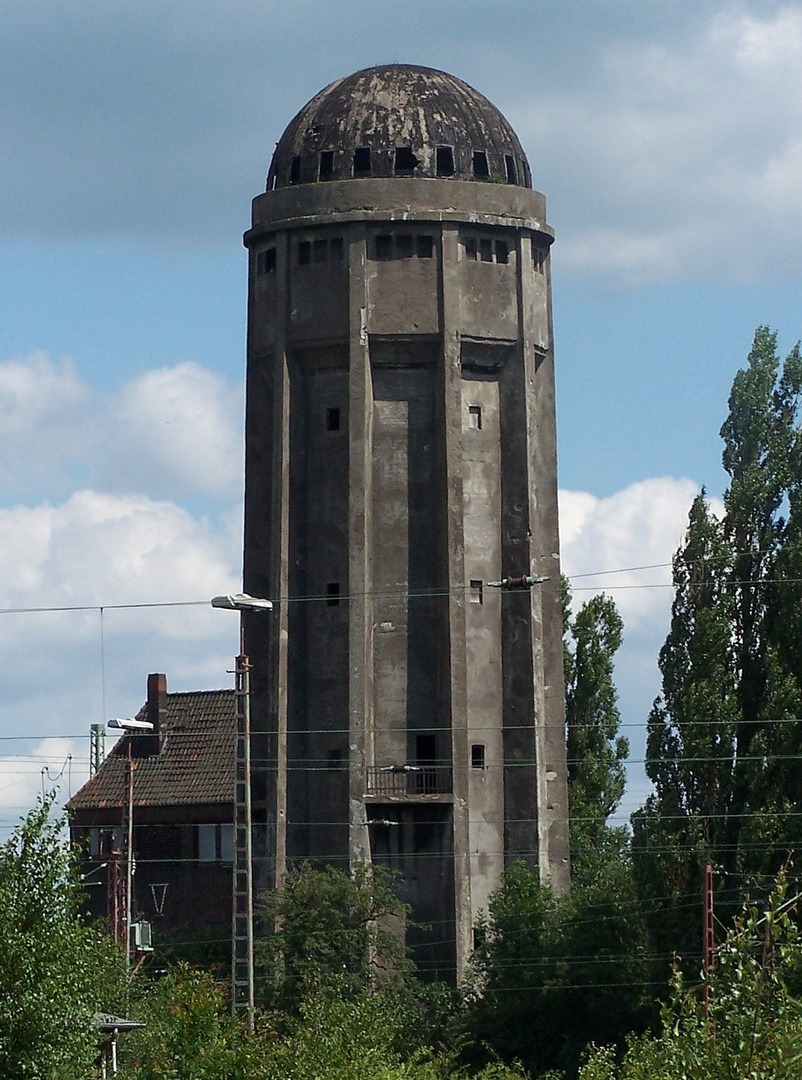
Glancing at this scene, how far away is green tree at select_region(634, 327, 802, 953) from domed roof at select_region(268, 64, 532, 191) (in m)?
9.33

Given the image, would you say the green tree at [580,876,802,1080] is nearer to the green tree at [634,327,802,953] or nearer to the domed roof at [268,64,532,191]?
the green tree at [634,327,802,953]

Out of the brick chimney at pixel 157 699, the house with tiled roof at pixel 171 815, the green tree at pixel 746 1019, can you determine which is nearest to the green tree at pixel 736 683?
the house with tiled roof at pixel 171 815

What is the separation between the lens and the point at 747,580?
56688 millimetres

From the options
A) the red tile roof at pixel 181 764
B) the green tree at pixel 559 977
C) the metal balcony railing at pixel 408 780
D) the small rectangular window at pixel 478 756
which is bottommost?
the green tree at pixel 559 977

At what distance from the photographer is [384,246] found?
61906mm

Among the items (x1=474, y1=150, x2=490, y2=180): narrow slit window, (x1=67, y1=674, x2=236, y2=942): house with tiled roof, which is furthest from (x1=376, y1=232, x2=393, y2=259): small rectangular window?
(x1=67, y1=674, x2=236, y2=942): house with tiled roof

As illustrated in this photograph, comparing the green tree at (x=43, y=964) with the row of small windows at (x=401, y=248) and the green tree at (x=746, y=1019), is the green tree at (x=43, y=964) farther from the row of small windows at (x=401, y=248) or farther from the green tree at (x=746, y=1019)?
the row of small windows at (x=401, y=248)

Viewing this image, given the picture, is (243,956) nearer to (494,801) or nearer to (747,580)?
(494,801)

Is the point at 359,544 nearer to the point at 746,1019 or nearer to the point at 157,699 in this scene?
the point at 157,699

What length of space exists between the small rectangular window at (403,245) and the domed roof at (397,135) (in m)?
1.69

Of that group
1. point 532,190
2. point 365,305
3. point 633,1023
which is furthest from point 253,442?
point 633,1023

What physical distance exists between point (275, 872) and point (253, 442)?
11.0 meters

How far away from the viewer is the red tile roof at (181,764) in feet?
244

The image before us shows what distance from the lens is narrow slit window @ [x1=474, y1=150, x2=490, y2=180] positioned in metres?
63.1
